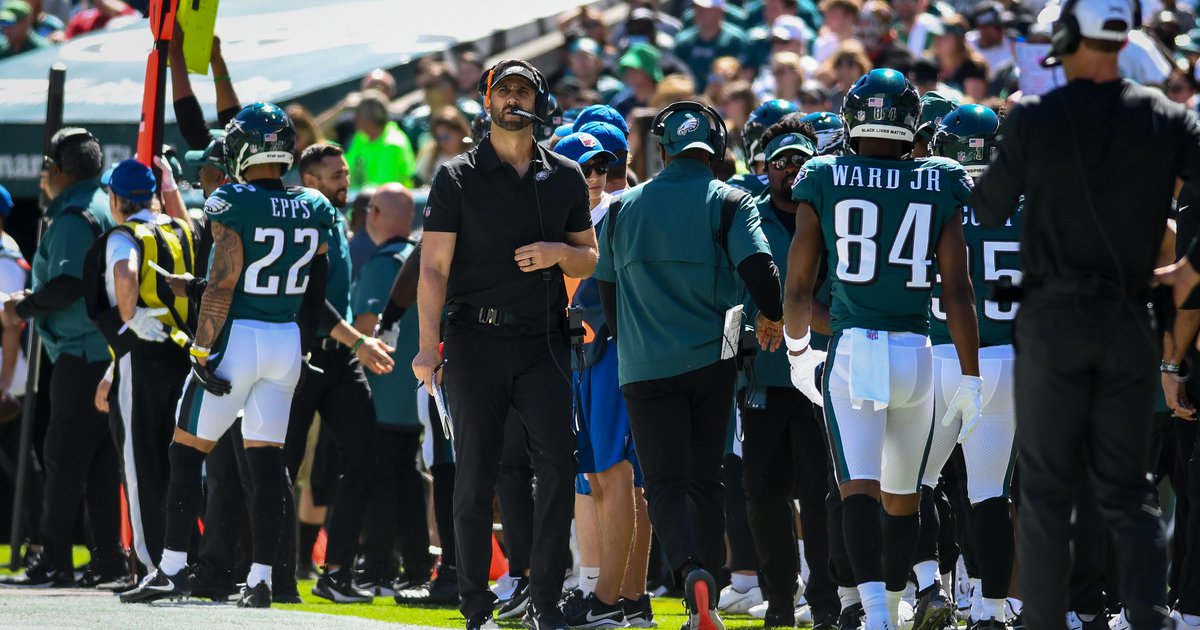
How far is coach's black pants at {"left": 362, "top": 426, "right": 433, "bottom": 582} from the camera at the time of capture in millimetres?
9219

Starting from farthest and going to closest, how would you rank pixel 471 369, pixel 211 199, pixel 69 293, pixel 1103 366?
pixel 69 293, pixel 211 199, pixel 471 369, pixel 1103 366

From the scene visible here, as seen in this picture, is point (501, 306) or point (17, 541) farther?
point (17, 541)

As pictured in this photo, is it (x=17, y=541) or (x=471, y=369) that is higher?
(x=471, y=369)

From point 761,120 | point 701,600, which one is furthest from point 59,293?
point 701,600

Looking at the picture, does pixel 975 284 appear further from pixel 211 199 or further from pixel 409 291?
pixel 211 199

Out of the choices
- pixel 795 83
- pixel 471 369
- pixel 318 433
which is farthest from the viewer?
pixel 795 83

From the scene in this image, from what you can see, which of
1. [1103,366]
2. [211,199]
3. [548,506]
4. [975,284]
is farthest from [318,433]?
[1103,366]

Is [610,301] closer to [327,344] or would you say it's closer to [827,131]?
[827,131]

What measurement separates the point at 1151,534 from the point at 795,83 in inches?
352

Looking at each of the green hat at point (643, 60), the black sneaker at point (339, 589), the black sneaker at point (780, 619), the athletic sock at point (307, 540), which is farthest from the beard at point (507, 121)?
the green hat at point (643, 60)

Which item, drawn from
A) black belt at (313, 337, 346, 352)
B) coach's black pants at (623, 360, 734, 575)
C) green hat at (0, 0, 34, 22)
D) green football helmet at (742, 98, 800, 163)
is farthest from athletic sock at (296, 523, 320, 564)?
green hat at (0, 0, 34, 22)

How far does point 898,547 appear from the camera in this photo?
623 cm

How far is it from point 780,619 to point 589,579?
87 centimetres

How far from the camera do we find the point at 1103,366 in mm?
4812
